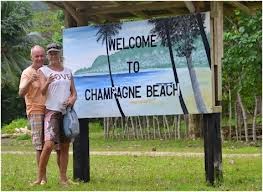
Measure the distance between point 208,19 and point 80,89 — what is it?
2094 mm

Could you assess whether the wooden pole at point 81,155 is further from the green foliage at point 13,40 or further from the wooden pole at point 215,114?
the green foliage at point 13,40

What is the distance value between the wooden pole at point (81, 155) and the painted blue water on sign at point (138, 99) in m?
0.25

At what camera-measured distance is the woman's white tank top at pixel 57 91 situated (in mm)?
7484

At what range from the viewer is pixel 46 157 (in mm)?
7410

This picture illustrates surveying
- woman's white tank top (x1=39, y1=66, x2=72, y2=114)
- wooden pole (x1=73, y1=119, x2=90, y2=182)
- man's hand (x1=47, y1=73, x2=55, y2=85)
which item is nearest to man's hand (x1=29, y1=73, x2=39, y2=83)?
woman's white tank top (x1=39, y1=66, x2=72, y2=114)

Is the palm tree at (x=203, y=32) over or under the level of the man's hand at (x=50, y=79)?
over

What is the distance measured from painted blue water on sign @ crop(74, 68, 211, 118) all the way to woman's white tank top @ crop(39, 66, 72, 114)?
37.5 inches

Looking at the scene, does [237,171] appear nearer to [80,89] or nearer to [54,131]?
[80,89]

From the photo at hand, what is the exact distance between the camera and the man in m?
7.57

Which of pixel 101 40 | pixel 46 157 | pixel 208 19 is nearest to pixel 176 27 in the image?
pixel 208 19

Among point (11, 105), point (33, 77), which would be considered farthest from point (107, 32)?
point (11, 105)

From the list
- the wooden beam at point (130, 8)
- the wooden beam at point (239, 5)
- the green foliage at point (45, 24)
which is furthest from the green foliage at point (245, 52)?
the green foliage at point (45, 24)

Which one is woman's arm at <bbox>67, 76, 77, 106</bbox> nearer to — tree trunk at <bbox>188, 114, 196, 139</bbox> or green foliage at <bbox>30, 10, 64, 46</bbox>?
tree trunk at <bbox>188, 114, 196, 139</bbox>

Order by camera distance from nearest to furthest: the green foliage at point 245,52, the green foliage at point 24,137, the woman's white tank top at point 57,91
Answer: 1. the woman's white tank top at point 57,91
2. the green foliage at point 245,52
3. the green foliage at point 24,137
